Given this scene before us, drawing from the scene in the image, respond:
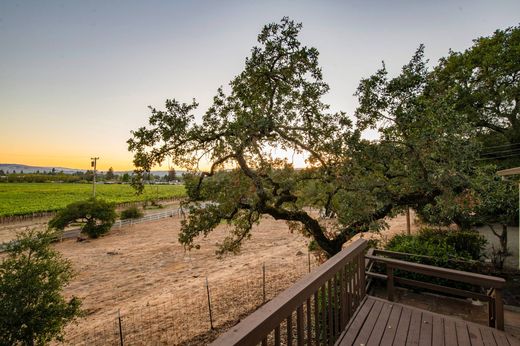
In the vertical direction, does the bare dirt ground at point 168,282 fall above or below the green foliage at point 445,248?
below

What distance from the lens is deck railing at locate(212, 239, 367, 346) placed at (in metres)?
1.19

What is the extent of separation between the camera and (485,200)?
5.25 metres

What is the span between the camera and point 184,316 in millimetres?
8438

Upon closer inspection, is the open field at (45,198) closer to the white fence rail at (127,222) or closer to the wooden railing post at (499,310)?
the white fence rail at (127,222)

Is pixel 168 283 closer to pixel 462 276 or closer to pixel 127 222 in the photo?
pixel 462 276

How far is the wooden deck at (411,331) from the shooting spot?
262cm

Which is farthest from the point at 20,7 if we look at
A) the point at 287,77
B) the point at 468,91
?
the point at 468,91

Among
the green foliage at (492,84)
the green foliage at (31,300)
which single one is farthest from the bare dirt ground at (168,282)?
the green foliage at (492,84)

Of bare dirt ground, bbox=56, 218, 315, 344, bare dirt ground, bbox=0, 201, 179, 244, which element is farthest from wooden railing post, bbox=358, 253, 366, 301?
bare dirt ground, bbox=0, 201, 179, 244

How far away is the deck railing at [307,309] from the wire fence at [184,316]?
5338 mm

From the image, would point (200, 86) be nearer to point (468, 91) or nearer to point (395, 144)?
point (395, 144)

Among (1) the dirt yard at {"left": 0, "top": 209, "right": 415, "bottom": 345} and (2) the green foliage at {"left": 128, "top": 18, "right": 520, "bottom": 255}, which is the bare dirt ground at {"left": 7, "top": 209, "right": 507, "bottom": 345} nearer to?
→ (1) the dirt yard at {"left": 0, "top": 209, "right": 415, "bottom": 345}

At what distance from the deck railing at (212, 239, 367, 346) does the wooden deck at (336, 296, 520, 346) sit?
14cm

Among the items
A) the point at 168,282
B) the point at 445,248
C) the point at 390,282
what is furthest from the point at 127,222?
the point at 390,282
